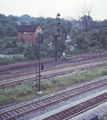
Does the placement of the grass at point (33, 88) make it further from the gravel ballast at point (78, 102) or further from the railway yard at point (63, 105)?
the gravel ballast at point (78, 102)

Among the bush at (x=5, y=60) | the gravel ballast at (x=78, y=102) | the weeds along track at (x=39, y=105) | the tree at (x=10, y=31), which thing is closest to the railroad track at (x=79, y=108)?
the weeds along track at (x=39, y=105)

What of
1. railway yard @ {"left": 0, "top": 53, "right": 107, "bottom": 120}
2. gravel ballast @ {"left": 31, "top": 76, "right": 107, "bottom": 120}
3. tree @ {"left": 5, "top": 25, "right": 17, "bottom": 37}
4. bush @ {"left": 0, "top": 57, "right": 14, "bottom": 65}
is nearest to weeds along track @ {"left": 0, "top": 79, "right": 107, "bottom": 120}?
railway yard @ {"left": 0, "top": 53, "right": 107, "bottom": 120}

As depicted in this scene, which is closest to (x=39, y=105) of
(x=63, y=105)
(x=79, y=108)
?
(x=63, y=105)

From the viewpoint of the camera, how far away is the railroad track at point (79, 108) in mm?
8555

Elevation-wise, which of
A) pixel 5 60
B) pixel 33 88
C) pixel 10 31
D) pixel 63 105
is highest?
pixel 10 31

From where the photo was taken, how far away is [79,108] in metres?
9.65

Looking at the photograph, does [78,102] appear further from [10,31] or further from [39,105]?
[10,31]

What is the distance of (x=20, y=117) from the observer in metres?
8.61

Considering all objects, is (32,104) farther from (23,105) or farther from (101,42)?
(101,42)

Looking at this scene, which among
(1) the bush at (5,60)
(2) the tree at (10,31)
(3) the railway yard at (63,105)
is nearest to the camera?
(3) the railway yard at (63,105)

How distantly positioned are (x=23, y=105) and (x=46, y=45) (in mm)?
20587

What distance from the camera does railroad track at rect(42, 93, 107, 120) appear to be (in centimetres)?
855

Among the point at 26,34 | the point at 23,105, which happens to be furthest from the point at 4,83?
the point at 26,34

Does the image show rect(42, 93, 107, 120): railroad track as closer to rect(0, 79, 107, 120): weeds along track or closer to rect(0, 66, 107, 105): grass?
rect(0, 79, 107, 120): weeds along track
